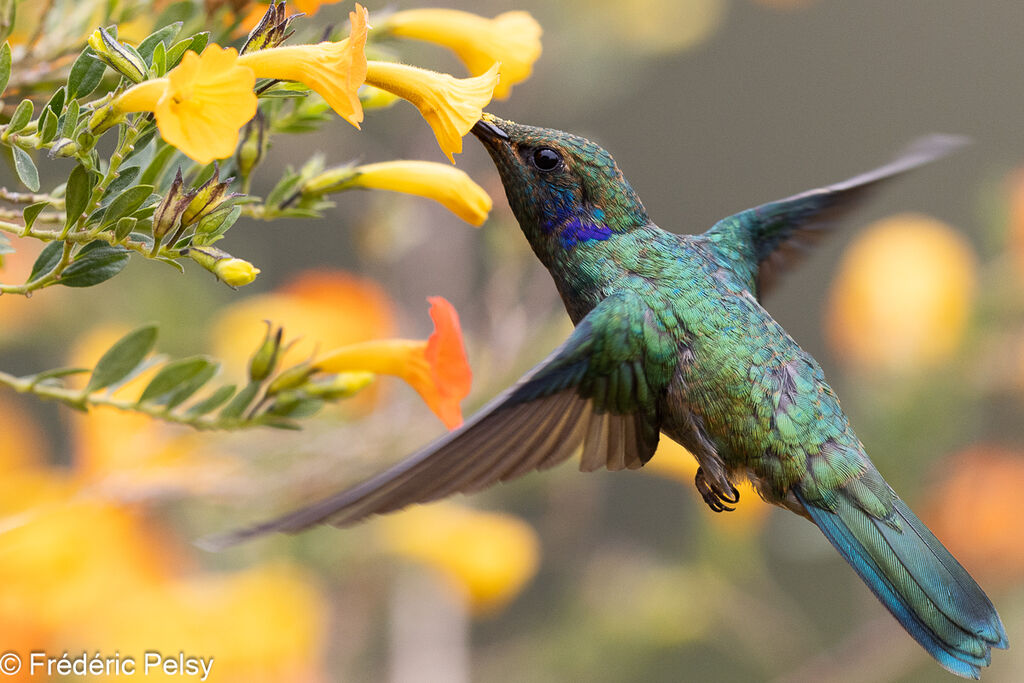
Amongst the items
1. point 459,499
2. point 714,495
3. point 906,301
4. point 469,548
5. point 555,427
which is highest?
point 555,427

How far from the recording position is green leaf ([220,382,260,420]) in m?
1.22

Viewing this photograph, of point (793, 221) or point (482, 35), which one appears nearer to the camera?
point (482, 35)

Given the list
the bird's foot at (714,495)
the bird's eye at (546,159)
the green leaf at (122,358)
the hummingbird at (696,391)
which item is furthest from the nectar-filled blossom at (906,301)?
the green leaf at (122,358)

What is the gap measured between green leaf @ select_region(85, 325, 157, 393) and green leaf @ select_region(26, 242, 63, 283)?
176mm

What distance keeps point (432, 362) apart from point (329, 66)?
42 centimetres

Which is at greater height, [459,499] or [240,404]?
[240,404]

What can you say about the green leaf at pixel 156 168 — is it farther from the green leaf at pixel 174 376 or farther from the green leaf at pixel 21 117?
the green leaf at pixel 174 376

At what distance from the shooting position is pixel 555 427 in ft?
4.28

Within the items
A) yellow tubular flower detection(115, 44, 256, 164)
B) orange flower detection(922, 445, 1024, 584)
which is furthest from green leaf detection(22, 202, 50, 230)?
orange flower detection(922, 445, 1024, 584)

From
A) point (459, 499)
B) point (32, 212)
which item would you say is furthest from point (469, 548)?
point (32, 212)

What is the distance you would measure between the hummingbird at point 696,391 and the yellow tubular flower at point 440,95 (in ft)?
0.81

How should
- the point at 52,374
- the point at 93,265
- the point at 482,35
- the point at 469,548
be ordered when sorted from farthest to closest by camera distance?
the point at 469,548, the point at 482,35, the point at 52,374, the point at 93,265

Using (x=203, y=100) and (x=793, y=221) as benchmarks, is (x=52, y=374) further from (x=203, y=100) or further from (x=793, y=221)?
(x=793, y=221)

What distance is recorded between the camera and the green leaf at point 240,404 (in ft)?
4.01
